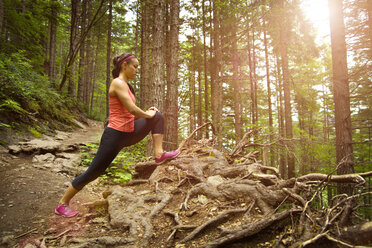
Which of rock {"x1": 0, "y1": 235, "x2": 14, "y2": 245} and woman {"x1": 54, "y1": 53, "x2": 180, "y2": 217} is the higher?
woman {"x1": 54, "y1": 53, "x2": 180, "y2": 217}

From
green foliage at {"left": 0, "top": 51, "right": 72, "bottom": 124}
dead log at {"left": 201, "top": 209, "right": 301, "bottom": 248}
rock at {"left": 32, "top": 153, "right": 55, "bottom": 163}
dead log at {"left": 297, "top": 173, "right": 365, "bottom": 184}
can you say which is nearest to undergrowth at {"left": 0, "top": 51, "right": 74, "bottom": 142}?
green foliage at {"left": 0, "top": 51, "right": 72, "bottom": 124}

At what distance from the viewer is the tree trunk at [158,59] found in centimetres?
550

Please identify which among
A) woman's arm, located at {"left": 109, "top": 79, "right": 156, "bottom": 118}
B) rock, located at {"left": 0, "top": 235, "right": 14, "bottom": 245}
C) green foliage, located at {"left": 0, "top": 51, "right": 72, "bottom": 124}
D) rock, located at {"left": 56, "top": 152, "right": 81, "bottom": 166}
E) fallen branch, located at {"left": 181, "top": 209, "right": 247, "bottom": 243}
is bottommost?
rock, located at {"left": 0, "top": 235, "right": 14, "bottom": 245}

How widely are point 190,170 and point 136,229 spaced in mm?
1466

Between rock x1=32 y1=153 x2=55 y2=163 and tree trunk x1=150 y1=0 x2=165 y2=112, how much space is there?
10.6 feet

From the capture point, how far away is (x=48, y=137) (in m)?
6.55

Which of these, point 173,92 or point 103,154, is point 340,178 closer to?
point 103,154

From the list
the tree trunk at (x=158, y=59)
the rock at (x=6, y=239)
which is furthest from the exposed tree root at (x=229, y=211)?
the tree trunk at (x=158, y=59)

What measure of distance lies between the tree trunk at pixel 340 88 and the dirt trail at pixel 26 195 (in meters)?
6.39

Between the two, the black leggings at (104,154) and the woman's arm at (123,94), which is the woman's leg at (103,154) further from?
the woman's arm at (123,94)

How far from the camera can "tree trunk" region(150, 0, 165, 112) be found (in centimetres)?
550

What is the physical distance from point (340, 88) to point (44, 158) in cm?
837

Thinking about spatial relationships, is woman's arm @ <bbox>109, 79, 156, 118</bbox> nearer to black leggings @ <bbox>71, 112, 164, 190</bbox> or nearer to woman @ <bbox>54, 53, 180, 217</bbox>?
woman @ <bbox>54, 53, 180, 217</bbox>

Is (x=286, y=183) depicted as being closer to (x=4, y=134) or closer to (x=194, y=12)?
(x=4, y=134)
